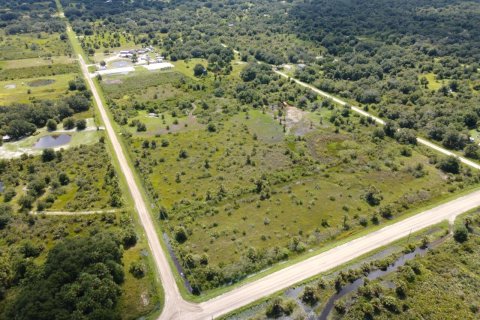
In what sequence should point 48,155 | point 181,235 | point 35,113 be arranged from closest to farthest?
point 181,235, point 48,155, point 35,113

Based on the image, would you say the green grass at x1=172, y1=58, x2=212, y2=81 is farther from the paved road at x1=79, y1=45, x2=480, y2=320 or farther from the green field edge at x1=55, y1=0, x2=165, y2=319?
the paved road at x1=79, y1=45, x2=480, y2=320

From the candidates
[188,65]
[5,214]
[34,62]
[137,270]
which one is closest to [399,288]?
[137,270]

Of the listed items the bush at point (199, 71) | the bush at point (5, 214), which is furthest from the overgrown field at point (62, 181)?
the bush at point (199, 71)

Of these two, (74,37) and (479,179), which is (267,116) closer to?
(479,179)

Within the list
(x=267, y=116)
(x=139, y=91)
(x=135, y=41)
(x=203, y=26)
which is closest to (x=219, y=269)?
(x=267, y=116)

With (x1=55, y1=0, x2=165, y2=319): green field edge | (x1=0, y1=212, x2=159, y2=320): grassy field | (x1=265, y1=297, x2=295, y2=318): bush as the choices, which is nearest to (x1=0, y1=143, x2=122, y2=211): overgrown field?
(x1=55, y1=0, x2=165, y2=319): green field edge

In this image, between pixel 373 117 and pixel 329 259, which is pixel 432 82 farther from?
pixel 329 259
